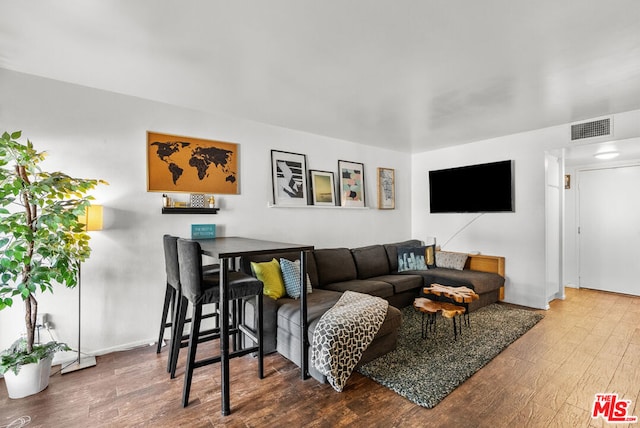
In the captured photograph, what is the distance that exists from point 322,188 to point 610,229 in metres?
4.73

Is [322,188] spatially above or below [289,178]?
below

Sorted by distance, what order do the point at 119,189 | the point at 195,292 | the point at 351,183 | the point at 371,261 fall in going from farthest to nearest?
the point at 351,183 < the point at 371,261 < the point at 119,189 < the point at 195,292

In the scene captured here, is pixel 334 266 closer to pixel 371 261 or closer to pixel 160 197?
pixel 371 261

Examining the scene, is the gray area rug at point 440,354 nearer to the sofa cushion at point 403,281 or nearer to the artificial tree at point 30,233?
the sofa cushion at point 403,281

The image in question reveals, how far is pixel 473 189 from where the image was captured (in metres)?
4.72

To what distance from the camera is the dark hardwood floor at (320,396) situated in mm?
1889

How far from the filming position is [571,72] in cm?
246

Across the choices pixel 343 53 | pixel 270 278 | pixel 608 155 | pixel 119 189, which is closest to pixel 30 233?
pixel 119 189

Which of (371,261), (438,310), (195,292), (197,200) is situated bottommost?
(438,310)

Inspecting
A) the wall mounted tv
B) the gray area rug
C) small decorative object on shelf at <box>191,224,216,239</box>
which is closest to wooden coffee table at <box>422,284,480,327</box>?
the gray area rug

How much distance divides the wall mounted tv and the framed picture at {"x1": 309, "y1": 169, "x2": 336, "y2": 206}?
1935 millimetres

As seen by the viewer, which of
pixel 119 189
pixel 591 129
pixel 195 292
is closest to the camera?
pixel 195 292

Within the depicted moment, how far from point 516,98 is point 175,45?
A: 3.11 m

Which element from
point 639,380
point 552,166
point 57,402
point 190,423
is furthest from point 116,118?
point 552,166
